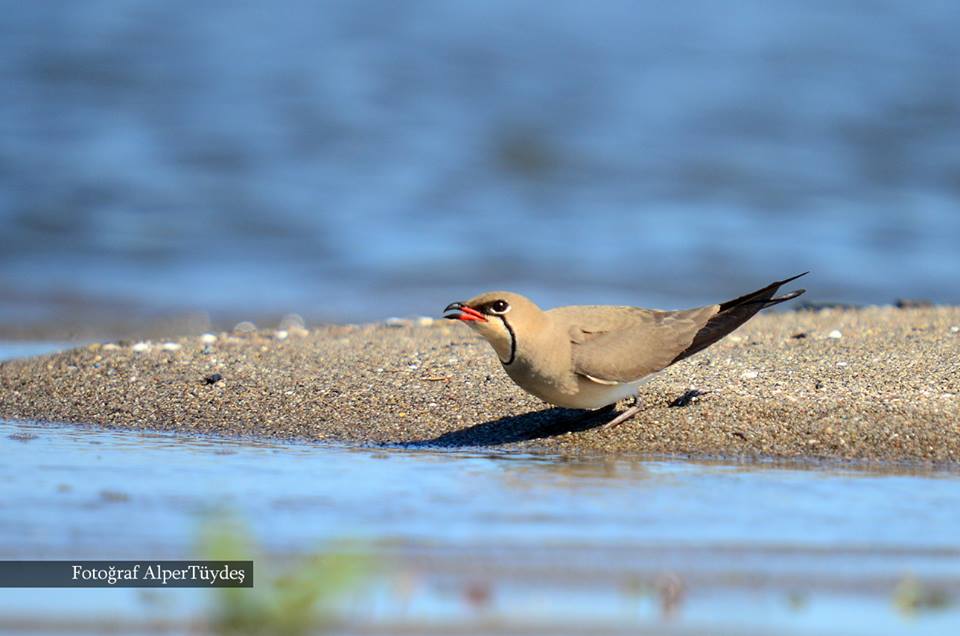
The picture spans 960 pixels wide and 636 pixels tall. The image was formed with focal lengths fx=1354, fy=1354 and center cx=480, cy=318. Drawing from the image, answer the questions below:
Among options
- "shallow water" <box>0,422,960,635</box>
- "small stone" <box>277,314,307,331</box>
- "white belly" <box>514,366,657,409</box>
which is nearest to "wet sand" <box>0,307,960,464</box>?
"white belly" <box>514,366,657,409</box>

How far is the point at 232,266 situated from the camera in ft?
45.7

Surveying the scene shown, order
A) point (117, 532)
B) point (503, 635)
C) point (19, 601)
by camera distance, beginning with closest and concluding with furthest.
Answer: point (503, 635) < point (19, 601) < point (117, 532)

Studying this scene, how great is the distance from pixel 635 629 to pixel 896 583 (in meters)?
0.83

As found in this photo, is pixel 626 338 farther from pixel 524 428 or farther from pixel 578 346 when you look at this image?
pixel 524 428

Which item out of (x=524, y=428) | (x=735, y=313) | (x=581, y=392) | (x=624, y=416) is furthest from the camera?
(x=735, y=313)

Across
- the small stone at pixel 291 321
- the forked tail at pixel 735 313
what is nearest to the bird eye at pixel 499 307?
the forked tail at pixel 735 313

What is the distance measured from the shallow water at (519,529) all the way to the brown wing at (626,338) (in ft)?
1.57

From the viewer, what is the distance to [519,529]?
4.14 meters

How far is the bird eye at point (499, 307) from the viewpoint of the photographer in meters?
5.80

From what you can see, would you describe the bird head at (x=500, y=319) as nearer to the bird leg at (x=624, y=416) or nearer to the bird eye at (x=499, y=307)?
the bird eye at (x=499, y=307)

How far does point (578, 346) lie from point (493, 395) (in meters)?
0.76

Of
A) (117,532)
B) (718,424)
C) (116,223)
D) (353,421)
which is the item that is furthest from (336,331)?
(116,223)

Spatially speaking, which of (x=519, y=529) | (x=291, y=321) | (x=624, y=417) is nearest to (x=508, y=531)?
(x=519, y=529)

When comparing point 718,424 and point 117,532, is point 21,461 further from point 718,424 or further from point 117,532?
point 718,424
